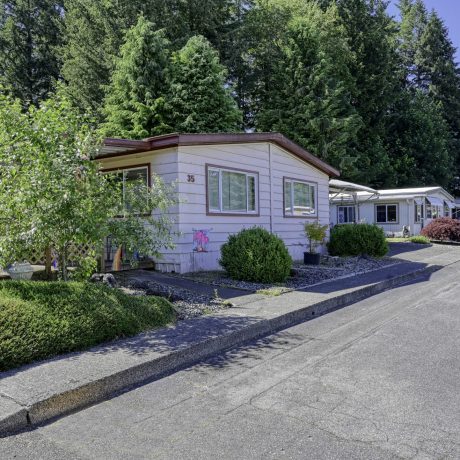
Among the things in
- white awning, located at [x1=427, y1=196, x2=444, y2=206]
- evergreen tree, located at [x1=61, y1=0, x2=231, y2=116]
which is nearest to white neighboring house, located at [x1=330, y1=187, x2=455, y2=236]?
white awning, located at [x1=427, y1=196, x2=444, y2=206]

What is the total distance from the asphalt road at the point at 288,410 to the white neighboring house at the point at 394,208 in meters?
22.7

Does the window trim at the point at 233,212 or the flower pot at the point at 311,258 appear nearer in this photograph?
the window trim at the point at 233,212

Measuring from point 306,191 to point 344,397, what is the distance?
11.6 m

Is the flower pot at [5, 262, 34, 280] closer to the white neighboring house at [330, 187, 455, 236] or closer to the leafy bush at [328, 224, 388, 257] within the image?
the leafy bush at [328, 224, 388, 257]

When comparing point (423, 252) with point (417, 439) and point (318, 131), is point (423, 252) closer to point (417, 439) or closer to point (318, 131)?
point (318, 131)

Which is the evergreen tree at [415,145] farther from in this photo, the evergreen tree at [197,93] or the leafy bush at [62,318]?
the leafy bush at [62,318]

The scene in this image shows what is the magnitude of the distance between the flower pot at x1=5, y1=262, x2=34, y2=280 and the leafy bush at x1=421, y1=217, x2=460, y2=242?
72.9 ft

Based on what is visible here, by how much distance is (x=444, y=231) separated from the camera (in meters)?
24.7

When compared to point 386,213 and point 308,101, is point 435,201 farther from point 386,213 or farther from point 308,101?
point 308,101

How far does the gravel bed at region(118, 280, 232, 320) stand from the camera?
23.2 feet

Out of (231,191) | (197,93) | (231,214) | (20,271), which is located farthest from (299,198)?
(197,93)

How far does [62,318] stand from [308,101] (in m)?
24.5

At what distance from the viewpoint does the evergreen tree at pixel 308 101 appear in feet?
88.8

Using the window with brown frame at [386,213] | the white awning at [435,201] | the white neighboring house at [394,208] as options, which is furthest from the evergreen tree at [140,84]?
the white awning at [435,201]
